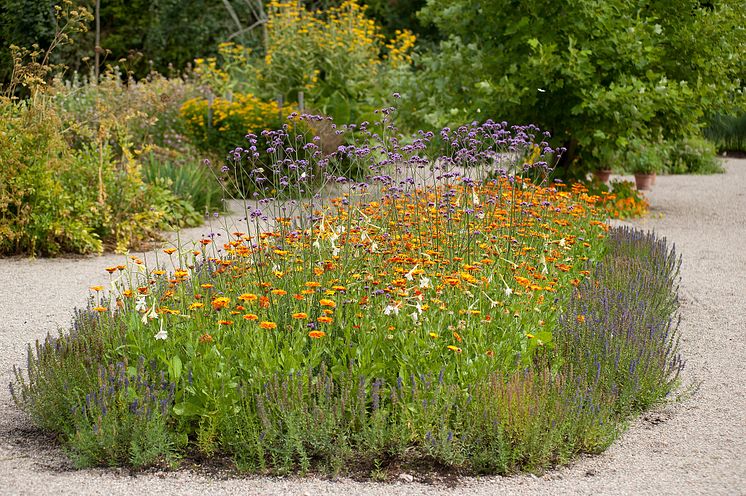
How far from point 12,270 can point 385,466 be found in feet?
16.6

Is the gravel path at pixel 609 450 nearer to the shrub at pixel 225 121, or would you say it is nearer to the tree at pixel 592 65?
the tree at pixel 592 65

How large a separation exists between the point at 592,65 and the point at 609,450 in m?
6.60

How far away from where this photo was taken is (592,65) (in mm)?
9617

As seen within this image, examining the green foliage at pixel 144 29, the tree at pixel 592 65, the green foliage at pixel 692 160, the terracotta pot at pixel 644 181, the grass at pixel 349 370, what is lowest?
the grass at pixel 349 370

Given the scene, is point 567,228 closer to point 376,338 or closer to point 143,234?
point 376,338

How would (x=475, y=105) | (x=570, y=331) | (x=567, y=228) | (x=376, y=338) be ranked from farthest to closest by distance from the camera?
(x=475, y=105) < (x=567, y=228) < (x=570, y=331) < (x=376, y=338)

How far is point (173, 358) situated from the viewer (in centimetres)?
370

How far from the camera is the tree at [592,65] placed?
9.39m

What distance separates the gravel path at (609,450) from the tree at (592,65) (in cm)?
283

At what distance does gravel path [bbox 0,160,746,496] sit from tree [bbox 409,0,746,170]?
2829 millimetres

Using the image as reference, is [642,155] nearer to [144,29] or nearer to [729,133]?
[729,133]

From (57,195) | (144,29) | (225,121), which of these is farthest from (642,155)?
(144,29)

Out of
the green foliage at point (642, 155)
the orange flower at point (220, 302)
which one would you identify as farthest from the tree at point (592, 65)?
the orange flower at point (220, 302)

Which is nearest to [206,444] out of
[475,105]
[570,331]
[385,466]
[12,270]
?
[385,466]
